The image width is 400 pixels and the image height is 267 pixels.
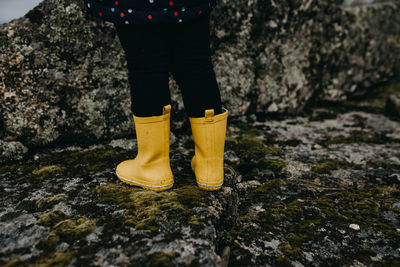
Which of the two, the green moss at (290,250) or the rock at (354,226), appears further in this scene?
the rock at (354,226)

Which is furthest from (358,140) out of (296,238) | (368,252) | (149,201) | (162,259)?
(162,259)

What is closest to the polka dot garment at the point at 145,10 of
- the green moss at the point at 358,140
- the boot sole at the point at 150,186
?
the boot sole at the point at 150,186

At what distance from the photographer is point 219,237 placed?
6.29 feet

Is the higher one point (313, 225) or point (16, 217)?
point (16, 217)

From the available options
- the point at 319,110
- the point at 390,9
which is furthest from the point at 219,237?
the point at 390,9

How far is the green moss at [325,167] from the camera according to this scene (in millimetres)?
2856

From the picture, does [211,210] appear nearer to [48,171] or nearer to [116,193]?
[116,193]

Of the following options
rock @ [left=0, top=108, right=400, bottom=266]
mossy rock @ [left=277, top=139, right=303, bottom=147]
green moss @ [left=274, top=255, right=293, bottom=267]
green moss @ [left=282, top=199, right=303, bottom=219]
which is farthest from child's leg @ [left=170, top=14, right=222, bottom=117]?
mossy rock @ [left=277, top=139, right=303, bottom=147]

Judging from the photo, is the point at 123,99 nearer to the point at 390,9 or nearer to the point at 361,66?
the point at 361,66

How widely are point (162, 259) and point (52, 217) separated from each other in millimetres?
822

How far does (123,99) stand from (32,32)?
1.01m

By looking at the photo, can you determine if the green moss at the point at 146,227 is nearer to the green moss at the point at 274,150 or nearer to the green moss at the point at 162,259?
the green moss at the point at 162,259

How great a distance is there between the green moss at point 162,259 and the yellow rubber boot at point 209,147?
2.36 feet

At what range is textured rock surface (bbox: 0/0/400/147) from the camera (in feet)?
8.94
